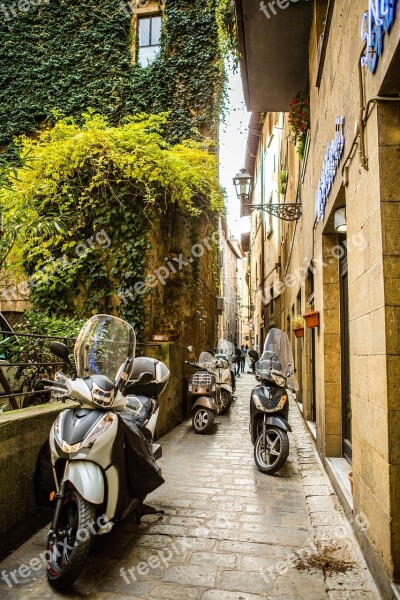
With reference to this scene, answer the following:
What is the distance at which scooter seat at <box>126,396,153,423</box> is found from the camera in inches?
169

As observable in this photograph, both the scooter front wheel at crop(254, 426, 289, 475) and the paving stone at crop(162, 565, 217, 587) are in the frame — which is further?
the scooter front wheel at crop(254, 426, 289, 475)

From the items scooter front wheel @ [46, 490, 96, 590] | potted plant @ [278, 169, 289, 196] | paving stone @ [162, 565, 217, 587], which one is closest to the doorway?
paving stone @ [162, 565, 217, 587]

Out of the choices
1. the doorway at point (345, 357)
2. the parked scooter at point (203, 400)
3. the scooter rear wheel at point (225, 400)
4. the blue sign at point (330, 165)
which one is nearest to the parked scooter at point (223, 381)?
the scooter rear wheel at point (225, 400)

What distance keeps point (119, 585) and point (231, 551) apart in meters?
0.86

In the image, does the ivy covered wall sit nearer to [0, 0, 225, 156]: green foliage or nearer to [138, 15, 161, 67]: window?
[0, 0, 225, 156]: green foliage

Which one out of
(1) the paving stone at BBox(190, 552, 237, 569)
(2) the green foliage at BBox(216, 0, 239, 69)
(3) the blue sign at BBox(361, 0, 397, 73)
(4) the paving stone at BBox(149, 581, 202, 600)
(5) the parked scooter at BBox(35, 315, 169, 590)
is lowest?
(4) the paving stone at BBox(149, 581, 202, 600)

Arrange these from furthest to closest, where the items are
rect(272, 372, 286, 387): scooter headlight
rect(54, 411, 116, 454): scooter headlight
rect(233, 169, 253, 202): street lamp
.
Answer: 1. rect(233, 169, 253, 202): street lamp
2. rect(272, 372, 286, 387): scooter headlight
3. rect(54, 411, 116, 454): scooter headlight

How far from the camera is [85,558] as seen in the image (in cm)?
276

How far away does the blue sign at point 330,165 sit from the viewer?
4238 millimetres

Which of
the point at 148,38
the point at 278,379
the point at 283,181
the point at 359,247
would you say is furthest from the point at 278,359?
the point at 148,38

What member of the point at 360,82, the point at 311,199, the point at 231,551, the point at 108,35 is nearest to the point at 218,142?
the point at 108,35

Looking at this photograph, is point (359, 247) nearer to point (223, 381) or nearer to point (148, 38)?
point (223, 381)

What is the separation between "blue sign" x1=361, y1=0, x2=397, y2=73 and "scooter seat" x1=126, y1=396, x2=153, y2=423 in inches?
129

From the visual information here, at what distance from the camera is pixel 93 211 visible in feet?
29.2
